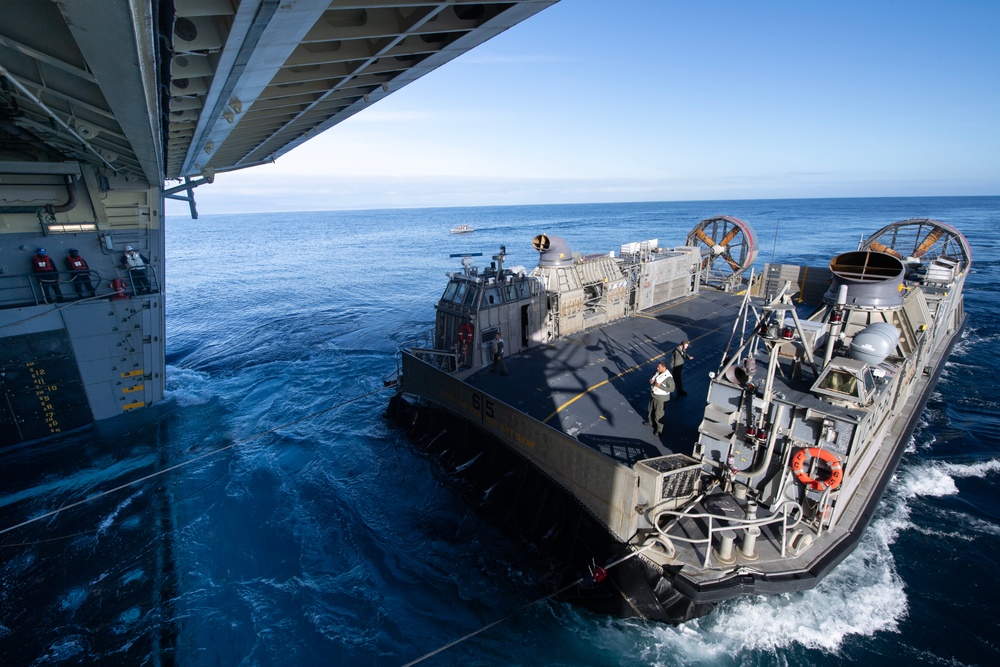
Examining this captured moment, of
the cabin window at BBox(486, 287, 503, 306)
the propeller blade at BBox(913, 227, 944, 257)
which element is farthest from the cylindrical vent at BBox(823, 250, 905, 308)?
the propeller blade at BBox(913, 227, 944, 257)

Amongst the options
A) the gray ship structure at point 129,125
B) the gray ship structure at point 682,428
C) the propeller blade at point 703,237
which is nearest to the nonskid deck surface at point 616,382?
the gray ship structure at point 682,428

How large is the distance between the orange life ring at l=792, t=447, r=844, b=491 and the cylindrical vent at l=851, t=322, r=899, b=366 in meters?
2.52

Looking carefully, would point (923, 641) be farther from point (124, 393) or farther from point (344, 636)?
point (124, 393)

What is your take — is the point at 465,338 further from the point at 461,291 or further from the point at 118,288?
the point at 118,288

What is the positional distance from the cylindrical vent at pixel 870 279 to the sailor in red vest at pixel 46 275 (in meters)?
24.9

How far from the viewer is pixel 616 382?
1554 cm

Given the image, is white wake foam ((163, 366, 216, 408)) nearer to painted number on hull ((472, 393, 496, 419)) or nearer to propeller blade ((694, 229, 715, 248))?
painted number on hull ((472, 393, 496, 419))

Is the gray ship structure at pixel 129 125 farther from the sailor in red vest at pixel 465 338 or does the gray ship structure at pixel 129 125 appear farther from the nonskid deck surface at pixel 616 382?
the nonskid deck surface at pixel 616 382

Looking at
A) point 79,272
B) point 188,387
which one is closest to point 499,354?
point 79,272

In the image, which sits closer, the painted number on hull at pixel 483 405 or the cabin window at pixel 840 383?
the cabin window at pixel 840 383

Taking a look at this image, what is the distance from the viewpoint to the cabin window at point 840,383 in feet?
30.0

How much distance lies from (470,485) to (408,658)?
5.36 m

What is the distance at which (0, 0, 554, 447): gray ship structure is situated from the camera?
218 inches

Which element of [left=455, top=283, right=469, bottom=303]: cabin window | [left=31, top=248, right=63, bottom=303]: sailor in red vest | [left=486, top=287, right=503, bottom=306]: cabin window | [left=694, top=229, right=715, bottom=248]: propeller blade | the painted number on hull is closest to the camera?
the painted number on hull
